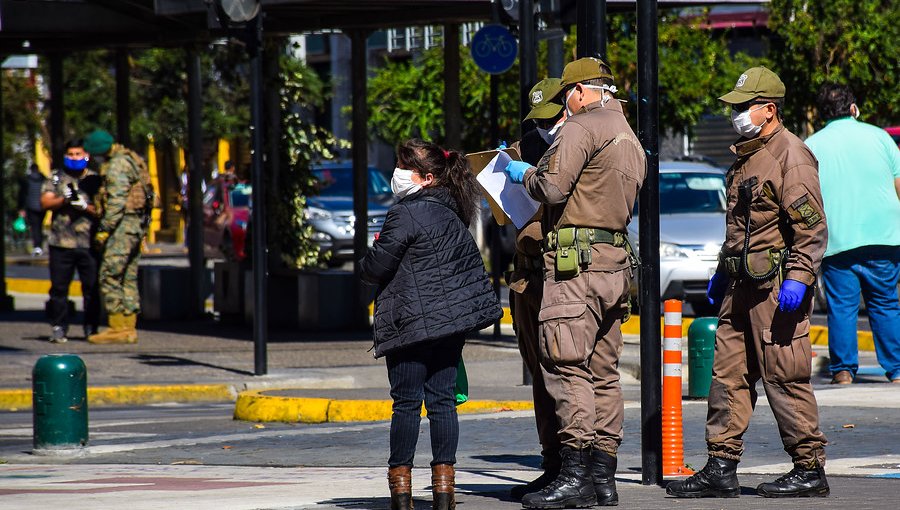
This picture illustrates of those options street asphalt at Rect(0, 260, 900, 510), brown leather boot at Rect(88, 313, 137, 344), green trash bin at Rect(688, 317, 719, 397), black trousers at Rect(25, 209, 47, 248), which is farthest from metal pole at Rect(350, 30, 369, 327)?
black trousers at Rect(25, 209, 47, 248)

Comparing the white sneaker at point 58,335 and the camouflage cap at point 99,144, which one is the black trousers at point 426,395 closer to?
the camouflage cap at point 99,144

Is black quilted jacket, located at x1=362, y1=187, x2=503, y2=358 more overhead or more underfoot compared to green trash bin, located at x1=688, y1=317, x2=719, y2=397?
more overhead

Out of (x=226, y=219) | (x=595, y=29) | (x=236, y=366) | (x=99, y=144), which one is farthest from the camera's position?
(x=226, y=219)

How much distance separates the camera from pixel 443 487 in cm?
674

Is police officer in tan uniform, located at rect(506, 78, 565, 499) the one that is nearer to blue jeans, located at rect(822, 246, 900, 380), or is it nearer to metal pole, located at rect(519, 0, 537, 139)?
metal pole, located at rect(519, 0, 537, 139)

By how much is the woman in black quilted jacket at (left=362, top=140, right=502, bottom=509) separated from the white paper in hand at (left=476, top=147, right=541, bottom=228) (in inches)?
12.5

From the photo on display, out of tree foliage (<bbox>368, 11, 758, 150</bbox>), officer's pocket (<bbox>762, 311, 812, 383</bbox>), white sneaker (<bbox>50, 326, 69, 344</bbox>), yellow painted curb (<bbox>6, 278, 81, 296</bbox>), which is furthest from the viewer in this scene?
tree foliage (<bbox>368, 11, 758, 150</bbox>)

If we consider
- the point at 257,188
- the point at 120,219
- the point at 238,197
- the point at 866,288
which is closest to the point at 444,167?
the point at 866,288

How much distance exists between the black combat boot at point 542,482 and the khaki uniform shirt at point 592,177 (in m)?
0.95

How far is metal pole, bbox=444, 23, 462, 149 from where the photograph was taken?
54.4 feet

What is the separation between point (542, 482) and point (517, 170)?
1.35 meters

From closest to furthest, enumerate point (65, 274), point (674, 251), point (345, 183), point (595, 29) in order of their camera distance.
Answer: point (595, 29) < point (65, 274) < point (674, 251) < point (345, 183)

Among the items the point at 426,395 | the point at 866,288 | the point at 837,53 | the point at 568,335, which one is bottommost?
the point at 426,395

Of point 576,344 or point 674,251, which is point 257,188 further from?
point 576,344
